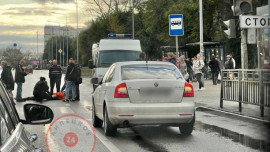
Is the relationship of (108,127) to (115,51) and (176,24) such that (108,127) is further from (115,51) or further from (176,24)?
(115,51)

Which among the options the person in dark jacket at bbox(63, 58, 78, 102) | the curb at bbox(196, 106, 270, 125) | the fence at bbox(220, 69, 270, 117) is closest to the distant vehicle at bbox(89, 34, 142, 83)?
the person in dark jacket at bbox(63, 58, 78, 102)

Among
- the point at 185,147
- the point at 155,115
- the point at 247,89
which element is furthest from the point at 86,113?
the point at 185,147

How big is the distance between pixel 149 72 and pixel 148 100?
0.69 m

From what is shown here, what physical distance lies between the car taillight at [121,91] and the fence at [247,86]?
13.3 feet

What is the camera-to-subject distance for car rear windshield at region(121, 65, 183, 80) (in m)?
9.91

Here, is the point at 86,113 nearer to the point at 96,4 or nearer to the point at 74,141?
the point at 74,141

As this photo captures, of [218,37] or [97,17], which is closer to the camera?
[218,37]

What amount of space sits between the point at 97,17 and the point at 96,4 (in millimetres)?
1835

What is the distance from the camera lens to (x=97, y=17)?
218 feet

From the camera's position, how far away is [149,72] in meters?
10.0

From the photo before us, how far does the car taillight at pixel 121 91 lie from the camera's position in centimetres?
958

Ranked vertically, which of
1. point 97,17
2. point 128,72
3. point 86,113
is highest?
point 97,17

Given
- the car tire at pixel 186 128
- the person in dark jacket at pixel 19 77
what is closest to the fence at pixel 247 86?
the car tire at pixel 186 128

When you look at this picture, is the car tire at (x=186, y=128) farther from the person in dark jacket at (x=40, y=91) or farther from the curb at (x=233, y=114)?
the person in dark jacket at (x=40, y=91)
